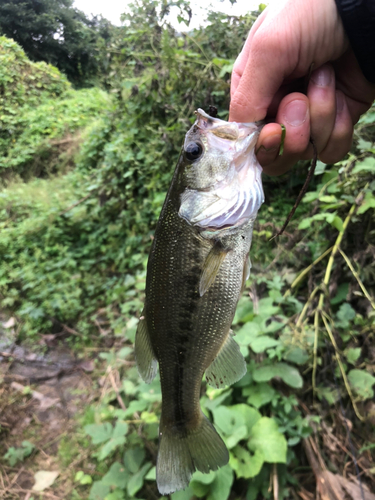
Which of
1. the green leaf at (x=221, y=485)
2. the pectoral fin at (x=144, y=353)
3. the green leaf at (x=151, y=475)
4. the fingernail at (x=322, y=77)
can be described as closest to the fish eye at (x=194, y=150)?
the fingernail at (x=322, y=77)

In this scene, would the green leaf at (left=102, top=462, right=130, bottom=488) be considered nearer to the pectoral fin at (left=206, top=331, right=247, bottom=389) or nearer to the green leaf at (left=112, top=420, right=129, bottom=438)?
the green leaf at (left=112, top=420, right=129, bottom=438)

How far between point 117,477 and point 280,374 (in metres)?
1.24

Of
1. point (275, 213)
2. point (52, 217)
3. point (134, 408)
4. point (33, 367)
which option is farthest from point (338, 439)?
point (52, 217)

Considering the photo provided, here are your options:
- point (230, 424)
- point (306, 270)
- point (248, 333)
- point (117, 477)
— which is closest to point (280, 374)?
point (248, 333)

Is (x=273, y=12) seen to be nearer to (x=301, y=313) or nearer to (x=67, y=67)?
(x=301, y=313)

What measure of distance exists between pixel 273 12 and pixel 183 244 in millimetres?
884

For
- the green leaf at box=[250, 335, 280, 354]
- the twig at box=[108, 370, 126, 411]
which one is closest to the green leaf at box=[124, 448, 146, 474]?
the twig at box=[108, 370, 126, 411]

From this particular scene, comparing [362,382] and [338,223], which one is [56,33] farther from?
[362,382]

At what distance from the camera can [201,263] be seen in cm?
108

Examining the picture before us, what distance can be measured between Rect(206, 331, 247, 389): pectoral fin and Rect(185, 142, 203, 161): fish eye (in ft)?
2.41

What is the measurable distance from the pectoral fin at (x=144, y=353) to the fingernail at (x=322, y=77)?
45.9 inches

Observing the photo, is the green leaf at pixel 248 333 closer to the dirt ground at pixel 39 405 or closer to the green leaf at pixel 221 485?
the green leaf at pixel 221 485

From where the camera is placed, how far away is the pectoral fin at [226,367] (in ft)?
3.86

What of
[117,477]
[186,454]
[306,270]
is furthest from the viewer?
[306,270]
